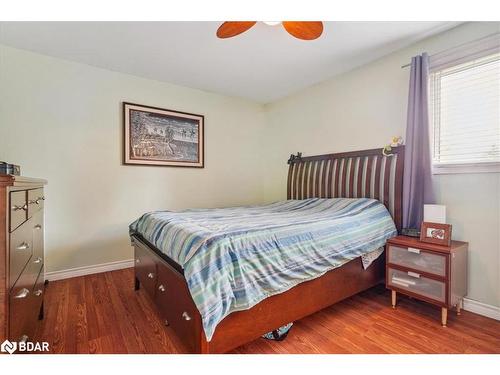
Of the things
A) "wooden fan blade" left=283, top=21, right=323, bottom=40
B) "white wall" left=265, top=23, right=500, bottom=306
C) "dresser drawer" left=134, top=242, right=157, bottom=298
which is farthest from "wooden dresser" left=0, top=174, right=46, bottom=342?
"white wall" left=265, top=23, right=500, bottom=306

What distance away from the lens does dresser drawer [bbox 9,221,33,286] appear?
109cm

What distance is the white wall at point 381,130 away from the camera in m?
1.94

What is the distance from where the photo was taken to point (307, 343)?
5.16ft

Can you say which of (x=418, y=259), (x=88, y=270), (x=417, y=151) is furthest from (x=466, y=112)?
(x=88, y=270)

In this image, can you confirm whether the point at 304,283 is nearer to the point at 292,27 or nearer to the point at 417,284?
the point at 417,284

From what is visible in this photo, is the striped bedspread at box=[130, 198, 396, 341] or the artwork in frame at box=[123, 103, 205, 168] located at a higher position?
Result: the artwork in frame at box=[123, 103, 205, 168]

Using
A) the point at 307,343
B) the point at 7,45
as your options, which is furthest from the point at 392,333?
the point at 7,45

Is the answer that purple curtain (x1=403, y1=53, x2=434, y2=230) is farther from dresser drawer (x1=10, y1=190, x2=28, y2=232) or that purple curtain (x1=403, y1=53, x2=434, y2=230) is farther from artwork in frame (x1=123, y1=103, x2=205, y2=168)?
dresser drawer (x1=10, y1=190, x2=28, y2=232)

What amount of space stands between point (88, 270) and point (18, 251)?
1.90 meters

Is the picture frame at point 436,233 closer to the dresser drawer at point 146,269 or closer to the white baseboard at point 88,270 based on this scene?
the dresser drawer at point 146,269

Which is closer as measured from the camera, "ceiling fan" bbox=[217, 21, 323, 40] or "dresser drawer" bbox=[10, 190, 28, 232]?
"dresser drawer" bbox=[10, 190, 28, 232]

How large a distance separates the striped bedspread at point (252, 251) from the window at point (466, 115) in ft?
2.79

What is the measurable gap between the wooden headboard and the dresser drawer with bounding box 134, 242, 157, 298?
6.85ft
